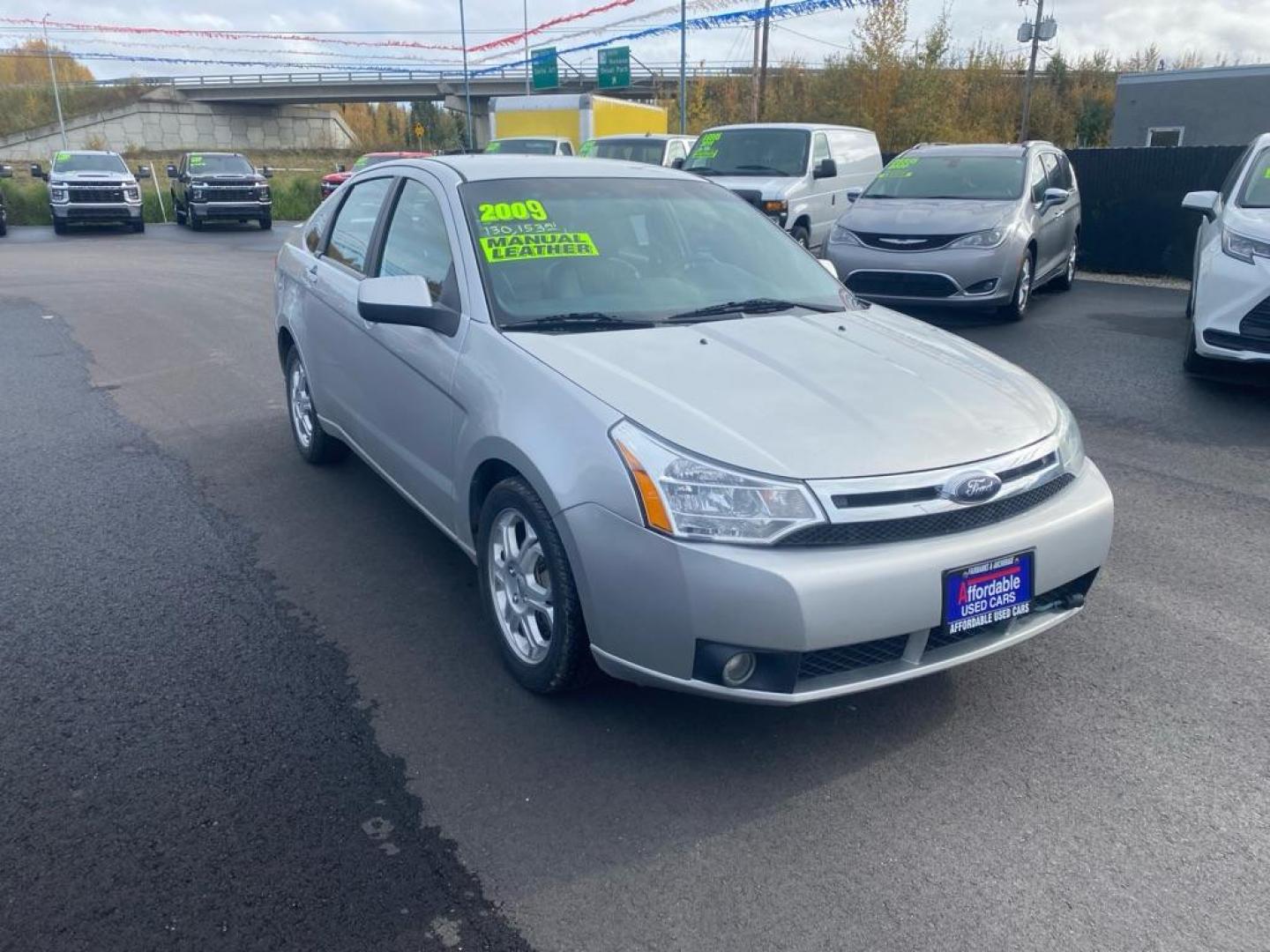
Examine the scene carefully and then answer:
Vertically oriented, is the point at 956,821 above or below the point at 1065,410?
below

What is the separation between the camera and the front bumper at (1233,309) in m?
6.91

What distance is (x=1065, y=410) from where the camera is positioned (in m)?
3.72

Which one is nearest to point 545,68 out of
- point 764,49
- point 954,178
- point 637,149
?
point 764,49

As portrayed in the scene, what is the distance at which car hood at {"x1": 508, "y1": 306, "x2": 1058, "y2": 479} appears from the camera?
9.89 feet

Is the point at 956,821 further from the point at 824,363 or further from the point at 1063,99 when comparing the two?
the point at 1063,99

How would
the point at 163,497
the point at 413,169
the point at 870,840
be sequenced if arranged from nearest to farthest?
the point at 870,840
the point at 413,169
the point at 163,497

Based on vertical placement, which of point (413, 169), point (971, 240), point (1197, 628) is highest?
point (413, 169)

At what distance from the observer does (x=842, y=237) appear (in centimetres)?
1048

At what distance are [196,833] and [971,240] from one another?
8770 millimetres

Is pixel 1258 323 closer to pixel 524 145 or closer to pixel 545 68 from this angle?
pixel 524 145

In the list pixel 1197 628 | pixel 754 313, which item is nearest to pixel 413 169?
pixel 754 313

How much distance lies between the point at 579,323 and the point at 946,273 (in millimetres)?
6857

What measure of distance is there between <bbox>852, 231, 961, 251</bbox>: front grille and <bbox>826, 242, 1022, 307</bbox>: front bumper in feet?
0.22

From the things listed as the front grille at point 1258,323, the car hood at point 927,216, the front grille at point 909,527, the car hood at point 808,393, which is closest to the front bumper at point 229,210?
the car hood at point 927,216
